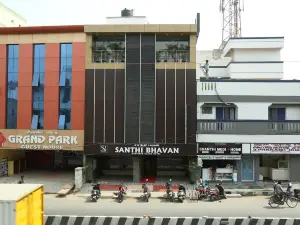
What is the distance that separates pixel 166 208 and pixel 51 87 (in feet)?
49.1

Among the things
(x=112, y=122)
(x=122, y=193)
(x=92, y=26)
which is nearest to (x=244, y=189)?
(x=122, y=193)

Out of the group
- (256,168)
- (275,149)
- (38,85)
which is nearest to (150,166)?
(256,168)

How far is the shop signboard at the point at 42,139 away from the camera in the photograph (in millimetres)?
30641

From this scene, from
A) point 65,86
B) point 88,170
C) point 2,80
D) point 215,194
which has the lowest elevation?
point 215,194

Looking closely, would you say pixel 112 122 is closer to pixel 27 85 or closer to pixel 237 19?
pixel 27 85

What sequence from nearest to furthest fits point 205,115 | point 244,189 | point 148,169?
point 244,189 < point 205,115 < point 148,169

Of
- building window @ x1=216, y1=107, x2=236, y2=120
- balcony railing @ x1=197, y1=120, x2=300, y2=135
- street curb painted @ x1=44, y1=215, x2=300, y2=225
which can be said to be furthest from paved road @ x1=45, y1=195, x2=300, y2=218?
building window @ x1=216, y1=107, x2=236, y2=120

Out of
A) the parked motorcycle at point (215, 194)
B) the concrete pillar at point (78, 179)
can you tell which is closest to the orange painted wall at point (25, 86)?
the concrete pillar at point (78, 179)

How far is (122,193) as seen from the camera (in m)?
24.0

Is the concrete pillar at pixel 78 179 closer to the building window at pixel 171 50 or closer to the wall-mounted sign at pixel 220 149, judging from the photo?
the wall-mounted sign at pixel 220 149

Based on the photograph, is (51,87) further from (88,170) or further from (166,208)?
(166,208)

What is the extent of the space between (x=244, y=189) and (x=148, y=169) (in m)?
9.74

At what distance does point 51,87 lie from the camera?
31.1 meters

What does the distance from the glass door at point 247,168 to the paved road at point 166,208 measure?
17.8 ft
